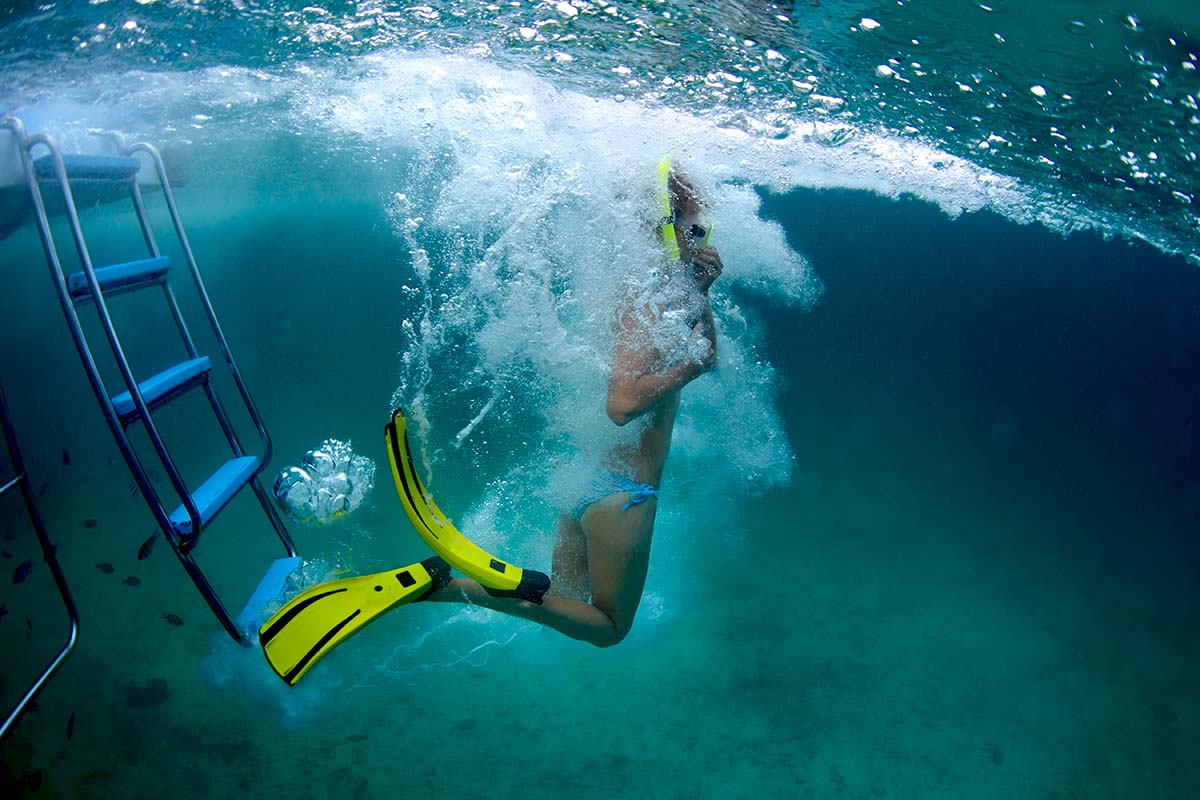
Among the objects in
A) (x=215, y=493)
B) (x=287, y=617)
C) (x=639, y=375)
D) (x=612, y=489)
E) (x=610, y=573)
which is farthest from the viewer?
(x=612, y=489)

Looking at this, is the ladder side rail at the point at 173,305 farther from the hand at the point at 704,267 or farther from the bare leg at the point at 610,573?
the hand at the point at 704,267

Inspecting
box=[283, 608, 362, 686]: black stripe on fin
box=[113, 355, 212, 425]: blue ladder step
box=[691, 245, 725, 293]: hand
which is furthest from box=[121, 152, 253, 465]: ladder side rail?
box=[691, 245, 725, 293]: hand

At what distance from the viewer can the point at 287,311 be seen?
74.9 meters

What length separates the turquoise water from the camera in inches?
252

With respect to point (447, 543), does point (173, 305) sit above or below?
above

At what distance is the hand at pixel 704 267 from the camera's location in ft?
14.4

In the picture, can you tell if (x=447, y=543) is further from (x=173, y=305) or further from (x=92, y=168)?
(x=92, y=168)

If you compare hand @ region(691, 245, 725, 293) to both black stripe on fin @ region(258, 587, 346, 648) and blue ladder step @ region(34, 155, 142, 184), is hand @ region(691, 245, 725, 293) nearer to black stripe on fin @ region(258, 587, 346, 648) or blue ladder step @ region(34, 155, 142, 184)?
black stripe on fin @ region(258, 587, 346, 648)

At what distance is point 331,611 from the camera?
3340mm

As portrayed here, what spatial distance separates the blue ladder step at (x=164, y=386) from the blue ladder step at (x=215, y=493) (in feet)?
1.48

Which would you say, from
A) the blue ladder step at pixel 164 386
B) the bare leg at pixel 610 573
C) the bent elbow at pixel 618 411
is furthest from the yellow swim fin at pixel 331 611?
the bent elbow at pixel 618 411

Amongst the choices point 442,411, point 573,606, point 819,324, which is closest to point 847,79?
point 573,606

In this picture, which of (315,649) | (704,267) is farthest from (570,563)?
(704,267)

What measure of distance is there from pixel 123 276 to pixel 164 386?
0.60 metres
